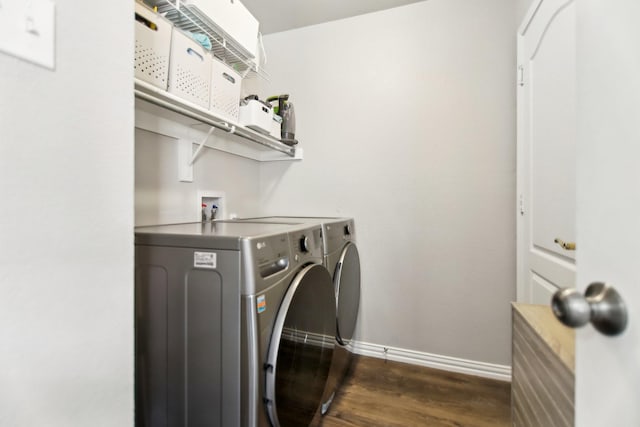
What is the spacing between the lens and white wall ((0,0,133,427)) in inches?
17.8

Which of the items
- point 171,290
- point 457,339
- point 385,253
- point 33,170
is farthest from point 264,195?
point 33,170

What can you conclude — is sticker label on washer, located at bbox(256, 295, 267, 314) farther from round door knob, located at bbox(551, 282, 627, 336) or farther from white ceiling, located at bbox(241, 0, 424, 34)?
white ceiling, located at bbox(241, 0, 424, 34)

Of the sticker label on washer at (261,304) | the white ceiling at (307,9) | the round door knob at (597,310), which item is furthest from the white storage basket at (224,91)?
the round door knob at (597,310)

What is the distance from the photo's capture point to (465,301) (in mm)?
1912

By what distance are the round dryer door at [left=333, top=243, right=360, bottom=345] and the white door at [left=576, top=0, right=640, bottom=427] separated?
1223 mm

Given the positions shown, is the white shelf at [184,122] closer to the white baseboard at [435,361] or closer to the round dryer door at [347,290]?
the round dryer door at [347,290]

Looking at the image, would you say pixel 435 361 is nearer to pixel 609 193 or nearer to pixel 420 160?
pixel 420 160

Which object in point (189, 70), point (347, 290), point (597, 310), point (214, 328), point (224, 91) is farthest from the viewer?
point (347, 290)

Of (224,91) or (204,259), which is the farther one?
(224,91)

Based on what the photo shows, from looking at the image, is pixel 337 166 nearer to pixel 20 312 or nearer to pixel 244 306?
pixel 244 306

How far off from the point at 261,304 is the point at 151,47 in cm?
104

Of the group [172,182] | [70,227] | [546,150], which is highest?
[546,150]

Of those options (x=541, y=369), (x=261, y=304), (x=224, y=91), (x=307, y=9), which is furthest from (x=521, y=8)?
(x=261, y=304)

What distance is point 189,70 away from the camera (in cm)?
125
